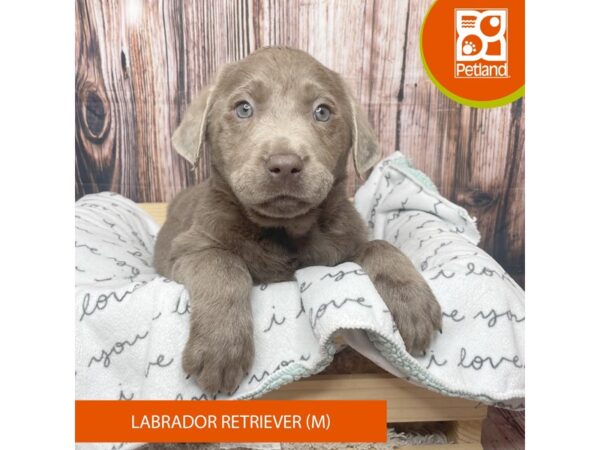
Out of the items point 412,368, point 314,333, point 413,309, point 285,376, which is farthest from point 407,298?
point 285,376

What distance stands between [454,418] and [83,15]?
220 centimetres

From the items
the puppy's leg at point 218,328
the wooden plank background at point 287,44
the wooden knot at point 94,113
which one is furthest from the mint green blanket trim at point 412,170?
the wooden knot at point 94,113

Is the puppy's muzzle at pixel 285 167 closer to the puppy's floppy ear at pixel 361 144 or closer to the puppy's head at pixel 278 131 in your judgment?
the puppy's head at pixel 278 131

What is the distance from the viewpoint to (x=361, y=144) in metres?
2.83

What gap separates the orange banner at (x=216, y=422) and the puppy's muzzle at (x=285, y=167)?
2.72ft

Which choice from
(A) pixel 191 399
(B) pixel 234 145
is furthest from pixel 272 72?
(A) pixel 191 399

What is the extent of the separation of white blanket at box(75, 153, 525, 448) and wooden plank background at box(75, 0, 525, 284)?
17.1 inches

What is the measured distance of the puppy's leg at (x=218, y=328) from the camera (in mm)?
2006

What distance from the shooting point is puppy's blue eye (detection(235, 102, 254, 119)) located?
2607mm

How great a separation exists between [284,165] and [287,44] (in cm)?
121

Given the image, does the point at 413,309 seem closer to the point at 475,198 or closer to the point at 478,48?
the point at 478,48

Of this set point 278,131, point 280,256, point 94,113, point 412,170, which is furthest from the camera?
point 412,170

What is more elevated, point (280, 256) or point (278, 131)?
point (278, 131)

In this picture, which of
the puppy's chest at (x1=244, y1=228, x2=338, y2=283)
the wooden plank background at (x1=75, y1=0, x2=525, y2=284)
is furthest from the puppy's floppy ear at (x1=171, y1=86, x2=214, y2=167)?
the puppy's chest at (x1=244, y1=228, x2=338, y2=283)
